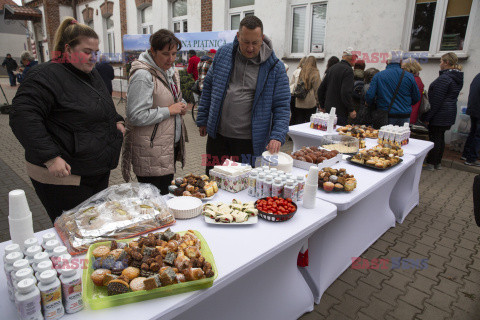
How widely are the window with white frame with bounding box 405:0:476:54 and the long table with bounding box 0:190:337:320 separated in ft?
17.8

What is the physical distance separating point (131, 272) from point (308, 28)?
7377 mm

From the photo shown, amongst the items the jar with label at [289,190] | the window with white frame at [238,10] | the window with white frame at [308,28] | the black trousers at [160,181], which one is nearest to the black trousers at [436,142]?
the window with white frame at [308,28]

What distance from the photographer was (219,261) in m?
1.33

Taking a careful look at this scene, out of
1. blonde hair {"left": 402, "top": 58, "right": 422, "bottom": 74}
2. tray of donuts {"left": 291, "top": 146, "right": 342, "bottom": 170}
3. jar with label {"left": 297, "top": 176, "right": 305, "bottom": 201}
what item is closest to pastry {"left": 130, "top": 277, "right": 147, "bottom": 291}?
jar with label {"left": 297, "top": 176, "right": 305, "bottom": 201}

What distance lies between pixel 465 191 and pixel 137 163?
4608 mm

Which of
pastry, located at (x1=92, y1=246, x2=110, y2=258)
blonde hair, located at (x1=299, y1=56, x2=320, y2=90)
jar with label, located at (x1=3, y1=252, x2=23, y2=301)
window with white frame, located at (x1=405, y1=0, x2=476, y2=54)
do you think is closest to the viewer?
jar with label, located at (x1=3, y1=252, x2=23, y2=301)

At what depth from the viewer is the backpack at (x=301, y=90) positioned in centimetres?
600

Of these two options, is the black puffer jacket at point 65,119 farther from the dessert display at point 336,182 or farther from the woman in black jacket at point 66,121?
the dessert display at point 336,182

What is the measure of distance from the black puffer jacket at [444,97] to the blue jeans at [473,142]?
1.87 ft

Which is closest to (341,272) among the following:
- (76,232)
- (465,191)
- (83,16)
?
(76,232)

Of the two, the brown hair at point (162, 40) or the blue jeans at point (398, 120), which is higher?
the brown hair at point (162, 40)

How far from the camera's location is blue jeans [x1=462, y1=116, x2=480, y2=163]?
5184 millimetres

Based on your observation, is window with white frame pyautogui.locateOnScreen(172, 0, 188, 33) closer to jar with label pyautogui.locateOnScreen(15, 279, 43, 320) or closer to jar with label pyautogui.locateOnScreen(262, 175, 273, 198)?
jar with label pyautogui.locateOnScreen(262, 175, 273, 198)

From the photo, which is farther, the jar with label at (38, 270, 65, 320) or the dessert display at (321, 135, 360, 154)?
the dessert display at (321, 135, 360, 154)
